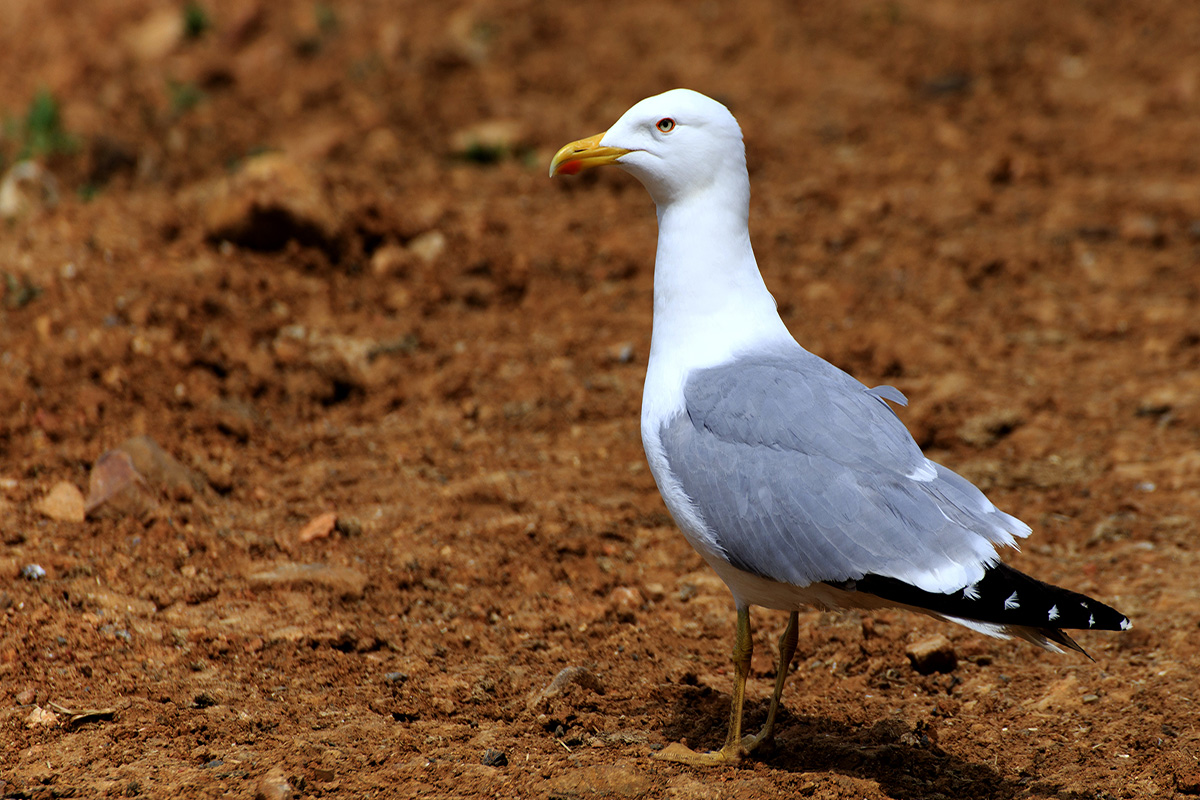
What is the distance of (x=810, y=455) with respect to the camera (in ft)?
12.6

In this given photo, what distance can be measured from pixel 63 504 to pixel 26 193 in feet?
12.4

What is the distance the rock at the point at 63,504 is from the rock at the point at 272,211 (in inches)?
99.0

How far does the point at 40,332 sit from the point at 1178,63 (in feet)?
33.5

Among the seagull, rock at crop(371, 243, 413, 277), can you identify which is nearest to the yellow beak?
the seagull

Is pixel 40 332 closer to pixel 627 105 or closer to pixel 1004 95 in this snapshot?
pixel 627 105

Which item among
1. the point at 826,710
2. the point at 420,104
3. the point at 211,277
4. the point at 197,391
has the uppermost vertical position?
the point at 420,104

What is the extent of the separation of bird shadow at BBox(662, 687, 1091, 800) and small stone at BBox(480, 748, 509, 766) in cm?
68

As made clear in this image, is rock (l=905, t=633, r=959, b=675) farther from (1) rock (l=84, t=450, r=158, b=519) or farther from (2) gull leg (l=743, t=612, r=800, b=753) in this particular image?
(1) rock (l=84, t=450, r=158, b=519)

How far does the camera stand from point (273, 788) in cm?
358

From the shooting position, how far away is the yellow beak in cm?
440

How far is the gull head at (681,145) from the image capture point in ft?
14.0

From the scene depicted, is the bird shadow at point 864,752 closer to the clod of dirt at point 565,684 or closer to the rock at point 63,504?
the clod of dirt at point 565,684

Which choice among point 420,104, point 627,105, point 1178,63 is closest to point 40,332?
point 420,104

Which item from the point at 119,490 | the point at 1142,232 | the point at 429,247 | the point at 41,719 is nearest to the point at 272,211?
the point at 429,247
